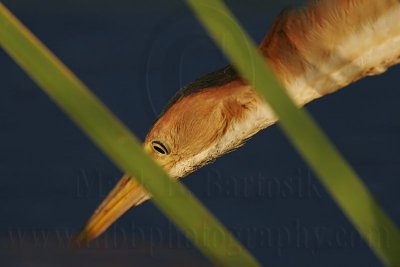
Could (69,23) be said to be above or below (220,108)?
above

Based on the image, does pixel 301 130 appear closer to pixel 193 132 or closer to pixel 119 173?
pixel 193 132

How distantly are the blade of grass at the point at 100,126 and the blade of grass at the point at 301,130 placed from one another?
0.08 meters

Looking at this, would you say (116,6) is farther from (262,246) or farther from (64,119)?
(262,246)

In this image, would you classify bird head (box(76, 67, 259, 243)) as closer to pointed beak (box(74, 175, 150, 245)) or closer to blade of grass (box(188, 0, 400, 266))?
pointed beak (box(74, 175, 150, 245))

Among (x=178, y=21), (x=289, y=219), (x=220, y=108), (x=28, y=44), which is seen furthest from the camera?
(x=289, y=219)

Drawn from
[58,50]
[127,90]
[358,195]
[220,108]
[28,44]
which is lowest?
[358,195]

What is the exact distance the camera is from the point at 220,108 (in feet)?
4.26

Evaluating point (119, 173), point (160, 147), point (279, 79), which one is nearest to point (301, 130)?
point (279, 79)

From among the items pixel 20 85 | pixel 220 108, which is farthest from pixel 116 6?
pixel 220 108

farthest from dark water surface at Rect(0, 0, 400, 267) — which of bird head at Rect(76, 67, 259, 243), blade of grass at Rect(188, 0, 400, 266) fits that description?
blade of grass at Rect(188, 0, 400, 266)

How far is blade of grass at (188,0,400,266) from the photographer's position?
0.60 metres

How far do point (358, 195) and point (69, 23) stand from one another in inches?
62.9

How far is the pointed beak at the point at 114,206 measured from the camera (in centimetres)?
129

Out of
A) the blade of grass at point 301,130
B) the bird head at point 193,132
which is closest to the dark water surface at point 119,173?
the bird head at point 193,132
